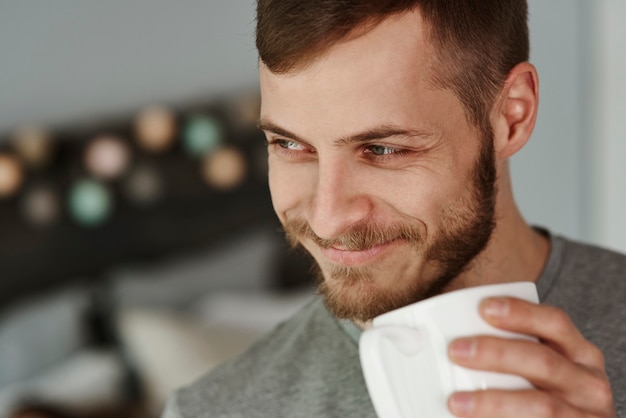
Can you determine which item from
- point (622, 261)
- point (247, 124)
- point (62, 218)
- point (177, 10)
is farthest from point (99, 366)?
point (622, 261)

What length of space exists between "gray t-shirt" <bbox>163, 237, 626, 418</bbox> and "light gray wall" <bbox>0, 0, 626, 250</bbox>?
1692mm

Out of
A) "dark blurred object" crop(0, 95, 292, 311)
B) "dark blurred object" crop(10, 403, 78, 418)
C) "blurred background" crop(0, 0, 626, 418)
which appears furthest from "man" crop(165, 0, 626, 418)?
"dark blurred object" crop(0, 95, 292, 311)

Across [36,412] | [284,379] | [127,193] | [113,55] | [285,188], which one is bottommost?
[36,412]

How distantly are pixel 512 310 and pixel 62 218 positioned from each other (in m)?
2.00

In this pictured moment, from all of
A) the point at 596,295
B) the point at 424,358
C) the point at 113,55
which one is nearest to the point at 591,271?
the point at 596,295

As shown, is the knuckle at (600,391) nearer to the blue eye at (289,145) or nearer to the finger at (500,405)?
the finger at (500,405)

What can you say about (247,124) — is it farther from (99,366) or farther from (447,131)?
(447,131)

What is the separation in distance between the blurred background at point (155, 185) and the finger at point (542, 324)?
1.69 meters

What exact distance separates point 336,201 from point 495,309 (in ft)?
0.66

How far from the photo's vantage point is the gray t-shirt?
0.89 meters

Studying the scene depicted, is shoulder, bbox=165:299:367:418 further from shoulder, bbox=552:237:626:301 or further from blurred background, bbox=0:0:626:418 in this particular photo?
blurred background, bbox=0:0:626:418

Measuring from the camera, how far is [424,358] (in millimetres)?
613

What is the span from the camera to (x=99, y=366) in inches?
90.9

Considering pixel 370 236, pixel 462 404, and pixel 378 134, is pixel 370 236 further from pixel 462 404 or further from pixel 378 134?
pixel 462 404
